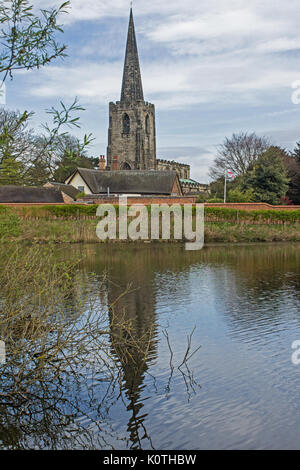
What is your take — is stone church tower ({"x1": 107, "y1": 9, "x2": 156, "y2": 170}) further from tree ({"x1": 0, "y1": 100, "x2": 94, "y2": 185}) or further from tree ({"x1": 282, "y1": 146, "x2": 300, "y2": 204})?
tree ({"x1": 0, "y1": 100, "x2": 94, "y2": 185})

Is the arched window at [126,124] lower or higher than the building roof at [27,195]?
higher

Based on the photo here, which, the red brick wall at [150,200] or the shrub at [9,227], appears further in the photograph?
the red brick wall at [150,200]

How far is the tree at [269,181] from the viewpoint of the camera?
43.6 meters

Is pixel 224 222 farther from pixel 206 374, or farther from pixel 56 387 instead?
pixel 56 387

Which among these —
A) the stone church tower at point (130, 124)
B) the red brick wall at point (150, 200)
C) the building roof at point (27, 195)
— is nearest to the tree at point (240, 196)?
the red brick wall at point (150, 200)

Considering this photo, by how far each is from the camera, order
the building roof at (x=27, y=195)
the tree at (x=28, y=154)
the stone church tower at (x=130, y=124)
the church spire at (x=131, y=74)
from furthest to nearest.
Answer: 1. the stone church tower at (x=130, y=124)
2. the church spire at (x=131, y=74)
3. the building roof at (x=27, y=195)
4. the tree at (x=28, y=154)

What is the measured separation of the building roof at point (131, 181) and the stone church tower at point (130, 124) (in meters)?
17.6

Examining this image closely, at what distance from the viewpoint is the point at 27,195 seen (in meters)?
45.4

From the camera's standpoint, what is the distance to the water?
21.6 feet

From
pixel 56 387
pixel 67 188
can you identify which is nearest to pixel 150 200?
pixel 67 188

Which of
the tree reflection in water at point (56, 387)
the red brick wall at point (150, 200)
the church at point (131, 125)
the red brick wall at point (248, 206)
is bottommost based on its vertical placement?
the tree reflection in water at point (56, 387)

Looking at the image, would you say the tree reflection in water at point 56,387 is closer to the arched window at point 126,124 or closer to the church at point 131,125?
the church at point 131,125

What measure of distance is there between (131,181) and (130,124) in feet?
70.9

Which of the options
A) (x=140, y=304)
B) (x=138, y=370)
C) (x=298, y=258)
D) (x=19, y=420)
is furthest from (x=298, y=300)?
(x=298, y=258)
